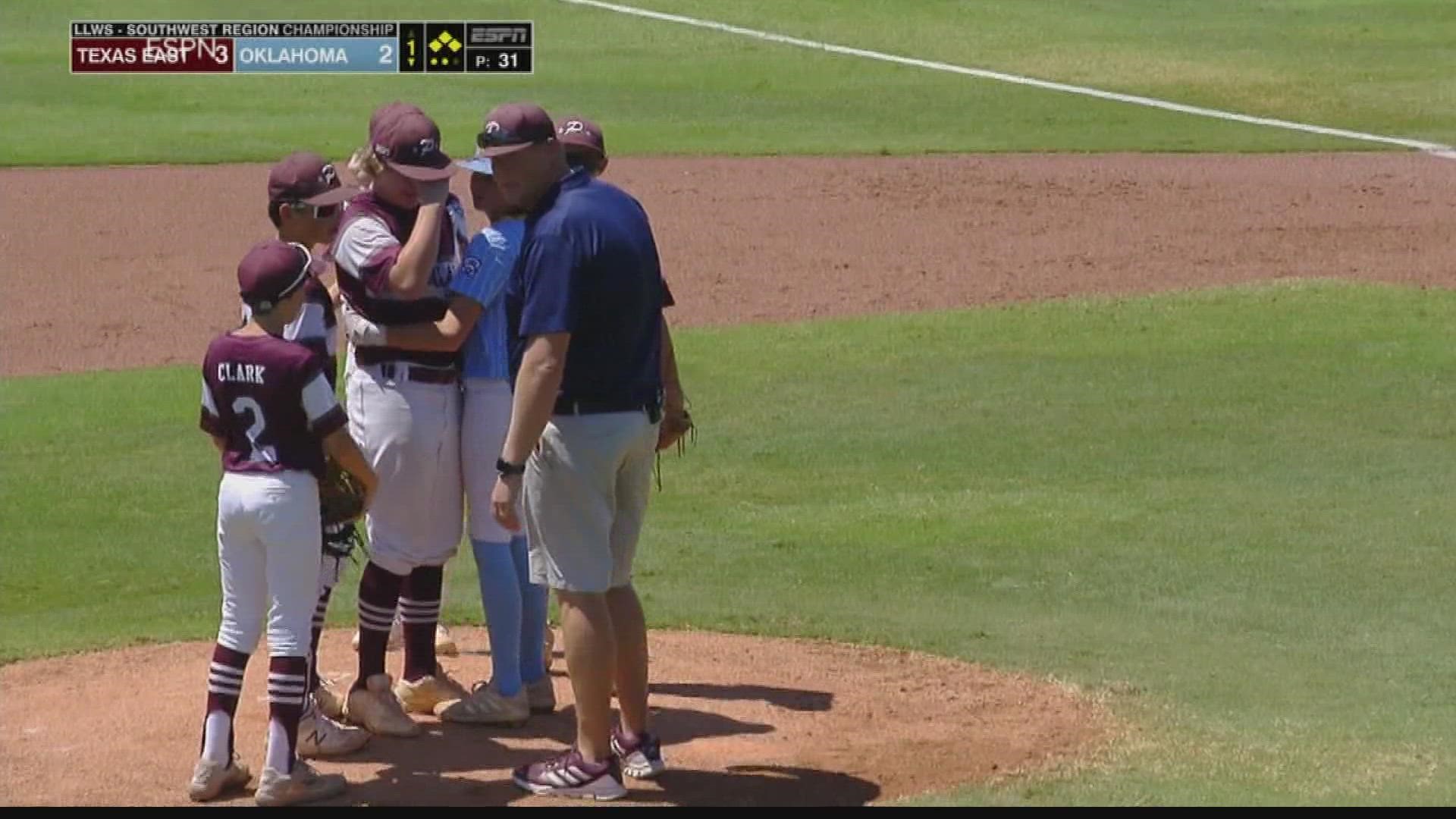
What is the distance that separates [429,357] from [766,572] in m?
3.29

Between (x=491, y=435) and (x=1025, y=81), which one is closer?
(x=491, y=435)

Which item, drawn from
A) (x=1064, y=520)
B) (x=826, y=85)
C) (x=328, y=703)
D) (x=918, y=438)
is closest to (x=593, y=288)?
(x=328, y=703)

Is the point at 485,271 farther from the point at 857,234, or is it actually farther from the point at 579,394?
the point at 857,234

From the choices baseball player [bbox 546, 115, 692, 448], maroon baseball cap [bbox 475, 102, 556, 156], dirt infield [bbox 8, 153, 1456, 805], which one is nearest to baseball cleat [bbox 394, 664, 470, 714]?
dirt infield [bbox 8, 153, 1456, 805]


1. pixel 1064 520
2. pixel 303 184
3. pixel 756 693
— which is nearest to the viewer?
pixel 303 184

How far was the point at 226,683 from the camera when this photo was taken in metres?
6.64

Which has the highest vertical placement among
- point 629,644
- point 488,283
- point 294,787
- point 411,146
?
point 411,146

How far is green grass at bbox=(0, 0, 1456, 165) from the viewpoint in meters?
26.2

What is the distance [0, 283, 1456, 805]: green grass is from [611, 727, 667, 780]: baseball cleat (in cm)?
101

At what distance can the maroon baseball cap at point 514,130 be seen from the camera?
6.48m

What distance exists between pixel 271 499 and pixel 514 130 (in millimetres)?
1298

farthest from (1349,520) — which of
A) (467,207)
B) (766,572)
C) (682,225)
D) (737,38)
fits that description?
(737,38)

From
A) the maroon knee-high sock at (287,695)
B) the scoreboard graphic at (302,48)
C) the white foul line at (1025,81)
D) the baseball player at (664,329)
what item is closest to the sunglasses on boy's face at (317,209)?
the baseball player at (664,329)

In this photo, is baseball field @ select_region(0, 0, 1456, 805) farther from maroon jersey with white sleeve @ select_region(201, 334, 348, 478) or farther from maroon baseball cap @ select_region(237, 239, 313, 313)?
maroon baseball cap @ select_region(237, 239, 313, 313)
